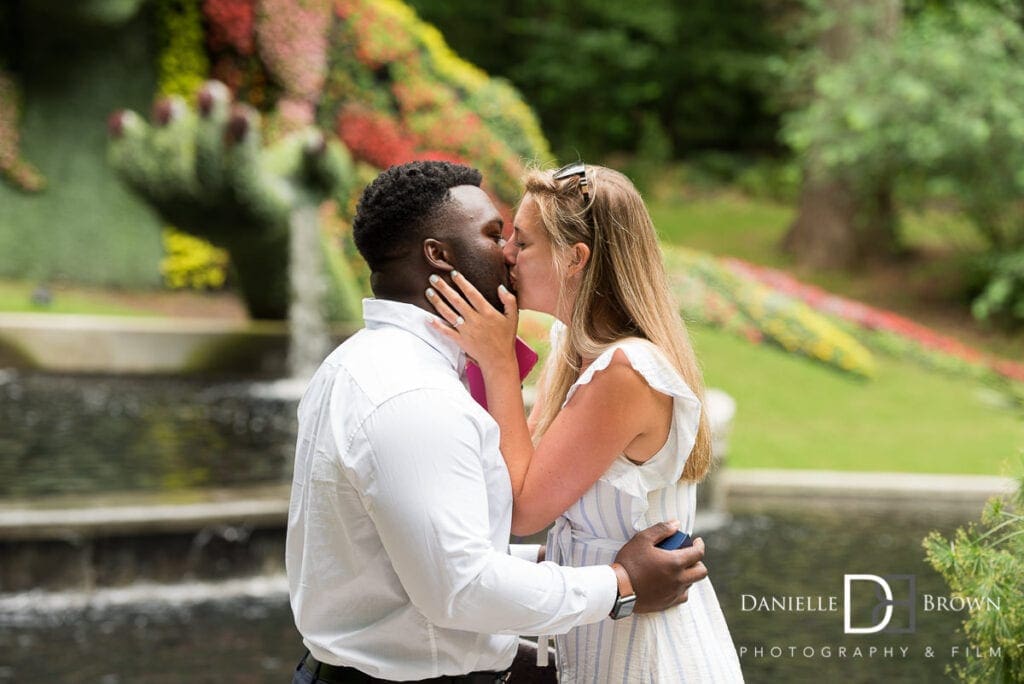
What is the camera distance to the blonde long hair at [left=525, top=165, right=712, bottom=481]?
2232 millimetres

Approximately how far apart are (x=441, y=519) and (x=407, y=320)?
0.39 metres

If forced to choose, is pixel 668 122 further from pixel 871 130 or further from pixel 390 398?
pixel 390 398

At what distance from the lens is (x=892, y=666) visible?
17.7ft

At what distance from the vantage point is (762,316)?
13445 mm

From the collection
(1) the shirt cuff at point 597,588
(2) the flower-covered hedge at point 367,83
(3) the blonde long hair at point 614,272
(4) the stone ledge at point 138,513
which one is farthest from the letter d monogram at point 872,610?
(2) the flower-covered hedge at point 367,83

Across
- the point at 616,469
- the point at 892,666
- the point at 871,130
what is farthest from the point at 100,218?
the point at 616,469

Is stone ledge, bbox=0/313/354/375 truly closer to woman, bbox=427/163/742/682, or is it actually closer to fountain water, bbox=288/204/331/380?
fountain water, bbox=288/204/331/380

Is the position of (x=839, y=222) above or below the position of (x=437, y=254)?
below

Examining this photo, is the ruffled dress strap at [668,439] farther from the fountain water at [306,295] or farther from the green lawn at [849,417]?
the fountain water at [306,295]

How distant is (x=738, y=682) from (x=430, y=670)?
61 cm

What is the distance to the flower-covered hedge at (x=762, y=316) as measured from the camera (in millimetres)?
12977

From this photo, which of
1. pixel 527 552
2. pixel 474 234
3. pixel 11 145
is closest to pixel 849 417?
pixel 527 552

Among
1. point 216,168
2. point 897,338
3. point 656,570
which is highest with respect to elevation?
point 656,570

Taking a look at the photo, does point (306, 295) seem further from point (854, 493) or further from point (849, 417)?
point (854, 493)
